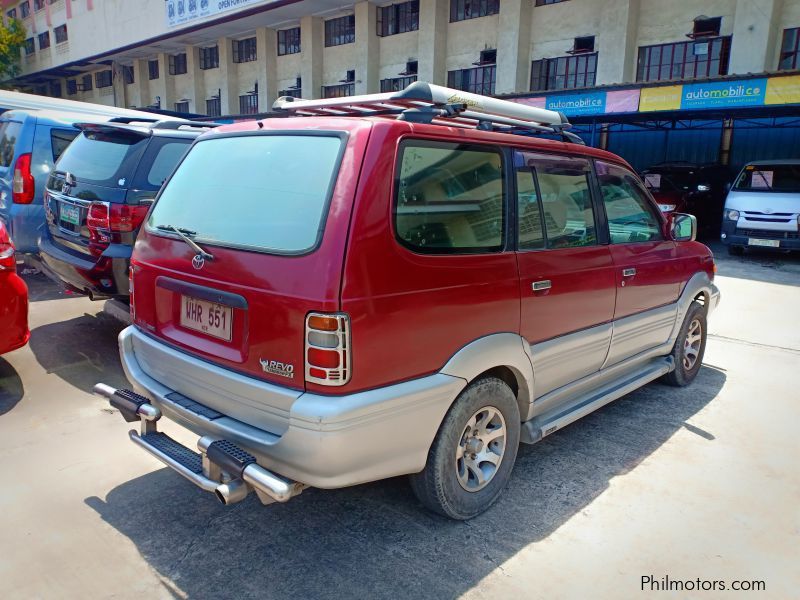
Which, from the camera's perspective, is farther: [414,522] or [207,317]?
[414,522]

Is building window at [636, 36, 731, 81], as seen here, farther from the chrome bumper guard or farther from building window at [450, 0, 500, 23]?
the chrome bumper guard

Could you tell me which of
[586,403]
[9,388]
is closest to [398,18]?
[9,388]

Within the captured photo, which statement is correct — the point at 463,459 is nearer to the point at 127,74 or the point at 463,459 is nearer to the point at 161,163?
the point at 161,163

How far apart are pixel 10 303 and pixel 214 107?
30.9m

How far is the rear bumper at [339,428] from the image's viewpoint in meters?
2.32

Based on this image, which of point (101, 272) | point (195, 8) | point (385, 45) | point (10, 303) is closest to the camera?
point (10, 303)

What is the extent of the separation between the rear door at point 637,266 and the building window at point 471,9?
1995cm

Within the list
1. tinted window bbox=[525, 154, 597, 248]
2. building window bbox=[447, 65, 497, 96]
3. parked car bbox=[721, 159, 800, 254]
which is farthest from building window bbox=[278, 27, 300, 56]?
tinted window bbox=[525, 154, 597, 248]

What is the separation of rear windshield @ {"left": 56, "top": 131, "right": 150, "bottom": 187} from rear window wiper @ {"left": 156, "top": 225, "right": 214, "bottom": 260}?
2263 millimetres

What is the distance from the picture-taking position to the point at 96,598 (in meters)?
2.43

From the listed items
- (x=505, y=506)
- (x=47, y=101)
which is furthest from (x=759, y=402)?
(x=47, y=101)

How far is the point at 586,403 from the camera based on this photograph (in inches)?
146

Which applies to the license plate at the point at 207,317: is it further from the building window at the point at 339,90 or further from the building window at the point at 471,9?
the building window at the point at 339,90

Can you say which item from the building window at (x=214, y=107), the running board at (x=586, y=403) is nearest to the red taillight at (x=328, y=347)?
the running board at (x=586, y=403)
